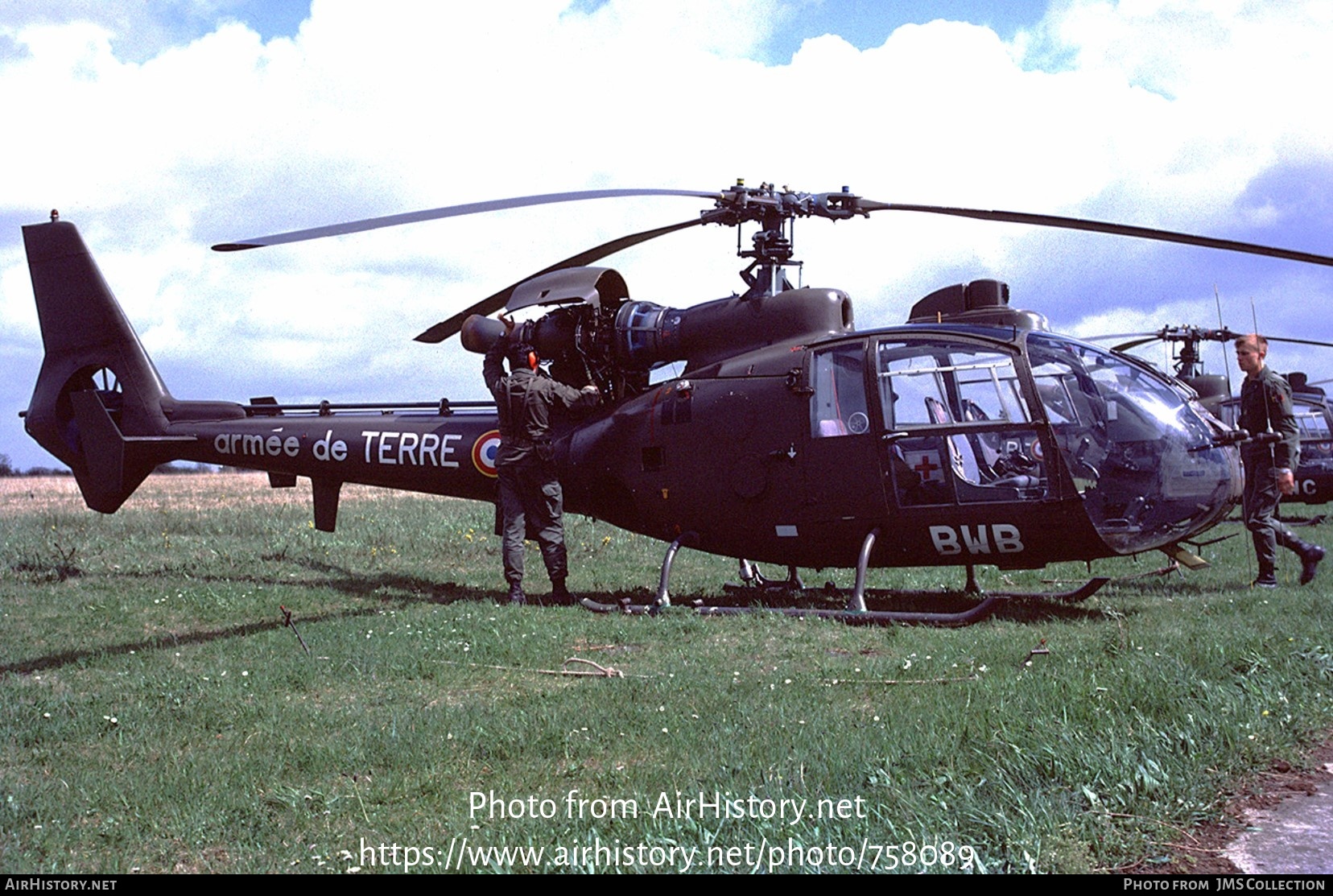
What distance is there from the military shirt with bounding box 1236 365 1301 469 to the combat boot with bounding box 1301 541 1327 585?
0.83 metres

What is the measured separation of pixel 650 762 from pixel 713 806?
0.76 meters

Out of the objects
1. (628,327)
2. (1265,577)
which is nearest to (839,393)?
(628,327)

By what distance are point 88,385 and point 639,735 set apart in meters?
11.0

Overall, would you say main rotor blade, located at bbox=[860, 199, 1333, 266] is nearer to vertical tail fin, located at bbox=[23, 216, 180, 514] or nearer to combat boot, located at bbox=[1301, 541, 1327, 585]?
combat boot, located at bbox=[1301, 541, 1327, 585]

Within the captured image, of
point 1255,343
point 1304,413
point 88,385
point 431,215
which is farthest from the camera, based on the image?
point 1304,413

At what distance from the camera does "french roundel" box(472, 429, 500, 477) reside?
36.9 feet

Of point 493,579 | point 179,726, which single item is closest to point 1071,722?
point 179,726

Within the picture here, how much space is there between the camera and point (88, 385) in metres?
13.3

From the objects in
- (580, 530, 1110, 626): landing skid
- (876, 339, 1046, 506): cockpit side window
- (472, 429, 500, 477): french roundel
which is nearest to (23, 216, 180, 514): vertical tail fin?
(472, 429, 500, 477): french roundel

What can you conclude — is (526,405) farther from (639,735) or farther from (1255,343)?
(1255,343)

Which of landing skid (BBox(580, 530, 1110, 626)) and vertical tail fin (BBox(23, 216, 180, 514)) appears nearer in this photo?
landing skid (BBox(580, 530, 1110, 626))

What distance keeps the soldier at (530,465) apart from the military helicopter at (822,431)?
0.36 metres

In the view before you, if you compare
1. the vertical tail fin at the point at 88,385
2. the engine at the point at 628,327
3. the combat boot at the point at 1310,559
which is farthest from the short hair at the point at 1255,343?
the vertical tail fin at the point at 88,385

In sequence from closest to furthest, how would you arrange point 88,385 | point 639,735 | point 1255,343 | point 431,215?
point 639,735
point 431,215
point 1255,343
point 88,385
